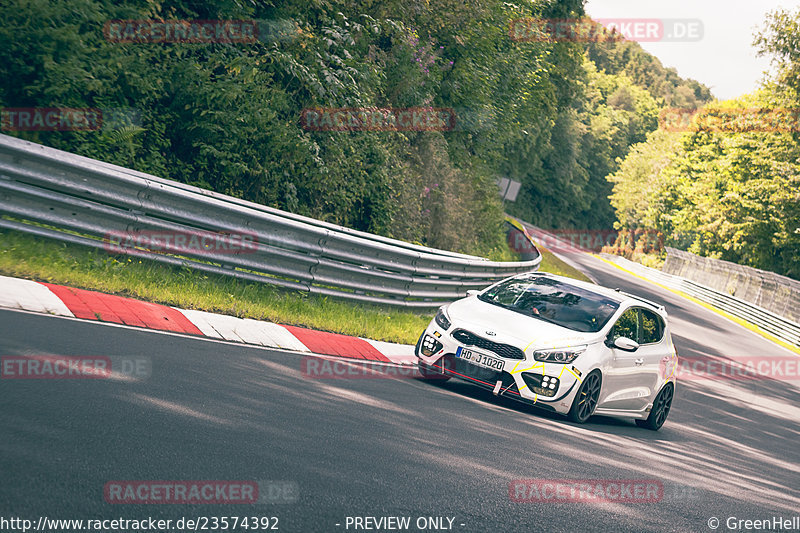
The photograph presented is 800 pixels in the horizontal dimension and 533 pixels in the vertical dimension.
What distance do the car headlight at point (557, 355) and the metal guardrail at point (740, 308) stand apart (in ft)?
89.5

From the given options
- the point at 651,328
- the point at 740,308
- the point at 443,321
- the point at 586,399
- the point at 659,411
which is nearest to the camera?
the point at 586,399

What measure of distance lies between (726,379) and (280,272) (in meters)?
12.1

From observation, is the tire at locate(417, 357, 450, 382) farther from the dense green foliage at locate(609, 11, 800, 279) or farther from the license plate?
the dense green foliage at locate(609, 11, 800, 279)

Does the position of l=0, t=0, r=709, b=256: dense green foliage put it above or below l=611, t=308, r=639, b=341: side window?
above

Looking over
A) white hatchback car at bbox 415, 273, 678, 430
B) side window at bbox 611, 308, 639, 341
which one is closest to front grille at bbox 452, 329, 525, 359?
white hatchback car at bbox 415, 273, 678, 430

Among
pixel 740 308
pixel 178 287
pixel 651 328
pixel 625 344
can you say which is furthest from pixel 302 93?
pixel 740 308

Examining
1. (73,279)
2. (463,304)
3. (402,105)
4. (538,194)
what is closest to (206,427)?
(73,279)

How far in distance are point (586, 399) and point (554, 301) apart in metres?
1.43

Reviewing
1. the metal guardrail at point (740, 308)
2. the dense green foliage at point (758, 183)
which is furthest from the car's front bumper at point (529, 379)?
the dense green foliage at point (758, 183)

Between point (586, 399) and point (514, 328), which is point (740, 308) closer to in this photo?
point (586, 399)

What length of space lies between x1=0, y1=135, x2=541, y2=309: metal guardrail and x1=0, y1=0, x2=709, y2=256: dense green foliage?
5.33 feet

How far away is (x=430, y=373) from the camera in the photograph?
9500 mm

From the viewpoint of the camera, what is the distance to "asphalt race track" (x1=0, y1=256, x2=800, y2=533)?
13.9 ft

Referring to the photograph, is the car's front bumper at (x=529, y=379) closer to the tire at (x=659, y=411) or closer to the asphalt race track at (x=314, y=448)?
the asphalt race track at (x=314, y=448)
